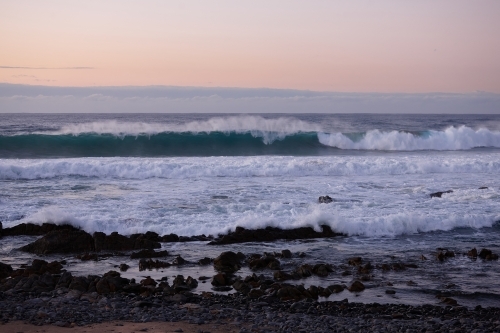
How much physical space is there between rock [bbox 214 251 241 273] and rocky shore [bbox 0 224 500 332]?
2 centimetres

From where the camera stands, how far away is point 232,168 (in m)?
19.5

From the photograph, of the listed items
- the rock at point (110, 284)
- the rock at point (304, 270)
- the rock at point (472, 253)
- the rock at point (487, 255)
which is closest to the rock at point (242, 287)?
the rock at point (304, 270)

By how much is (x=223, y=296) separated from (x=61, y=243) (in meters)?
3.90

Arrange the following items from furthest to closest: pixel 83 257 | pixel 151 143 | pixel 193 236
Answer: pixel 151 143 < pixel 193 236 < pixel 83 257

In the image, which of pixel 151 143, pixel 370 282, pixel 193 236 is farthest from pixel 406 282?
pixel 151 143

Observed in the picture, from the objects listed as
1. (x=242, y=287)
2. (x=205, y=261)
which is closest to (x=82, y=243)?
(x=205, y=261)

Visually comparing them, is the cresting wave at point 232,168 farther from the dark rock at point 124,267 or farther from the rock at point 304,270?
the rock at point 304,270

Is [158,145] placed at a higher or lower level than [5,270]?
higher

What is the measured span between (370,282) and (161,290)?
293 cm

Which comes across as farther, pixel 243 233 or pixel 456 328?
pixel 243 233

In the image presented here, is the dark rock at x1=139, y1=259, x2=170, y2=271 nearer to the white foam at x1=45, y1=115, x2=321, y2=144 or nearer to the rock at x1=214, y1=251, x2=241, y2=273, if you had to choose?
the rock at x1=214, y1=251, x2=241, y2=273

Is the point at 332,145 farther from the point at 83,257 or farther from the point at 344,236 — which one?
the point at 83,257

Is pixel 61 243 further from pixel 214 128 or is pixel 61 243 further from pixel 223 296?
pixel 214 128

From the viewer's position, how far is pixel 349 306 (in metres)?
6.91
